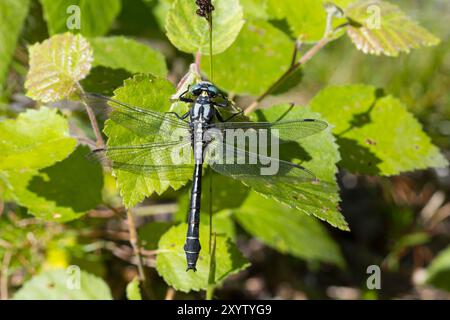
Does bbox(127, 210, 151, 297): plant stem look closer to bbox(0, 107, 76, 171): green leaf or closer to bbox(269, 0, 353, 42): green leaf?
bbox(0, 107, 76, 171): green leaf

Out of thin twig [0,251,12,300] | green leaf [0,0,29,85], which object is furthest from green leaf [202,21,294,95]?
thin twig [0,251,12,300]

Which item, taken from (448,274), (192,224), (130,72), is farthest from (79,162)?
(448,274)

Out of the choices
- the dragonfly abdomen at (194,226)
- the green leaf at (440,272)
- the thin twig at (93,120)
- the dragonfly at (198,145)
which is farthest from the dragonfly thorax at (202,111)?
the green leaf at (440,272)

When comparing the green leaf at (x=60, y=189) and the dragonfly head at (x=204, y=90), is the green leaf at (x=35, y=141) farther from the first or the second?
the dragonfly head at (x=204, y=90)

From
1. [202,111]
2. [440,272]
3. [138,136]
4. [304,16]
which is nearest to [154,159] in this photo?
[138,136]

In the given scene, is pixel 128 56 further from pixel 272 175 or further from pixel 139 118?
pixel 272 175
